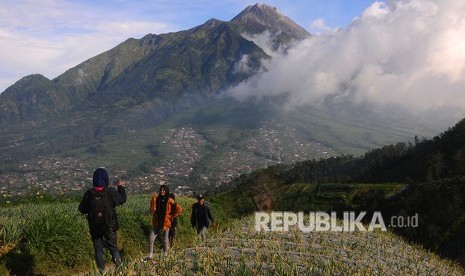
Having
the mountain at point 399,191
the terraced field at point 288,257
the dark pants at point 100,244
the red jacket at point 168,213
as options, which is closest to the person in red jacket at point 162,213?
the red jacket at point 168,213

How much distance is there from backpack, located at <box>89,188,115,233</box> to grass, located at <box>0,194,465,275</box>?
725mm

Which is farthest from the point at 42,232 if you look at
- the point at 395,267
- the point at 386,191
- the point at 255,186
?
the point at 386,191

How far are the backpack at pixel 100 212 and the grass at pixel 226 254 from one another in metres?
0.72

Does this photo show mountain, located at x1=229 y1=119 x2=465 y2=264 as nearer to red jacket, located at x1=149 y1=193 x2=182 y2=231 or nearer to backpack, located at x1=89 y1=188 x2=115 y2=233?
red jacket, located at x1=149 y1=193 x2=182 y2=231

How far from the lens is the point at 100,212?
9227 millimetres

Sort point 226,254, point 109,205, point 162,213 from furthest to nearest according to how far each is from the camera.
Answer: point 162,213 → point 109,205 → point 226,254

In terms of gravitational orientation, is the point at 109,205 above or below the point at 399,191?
above

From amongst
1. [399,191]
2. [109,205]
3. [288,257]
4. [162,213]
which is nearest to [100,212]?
[109,205]

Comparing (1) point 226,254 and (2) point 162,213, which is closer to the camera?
(1) point 226,254

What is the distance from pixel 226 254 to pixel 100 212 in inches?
106

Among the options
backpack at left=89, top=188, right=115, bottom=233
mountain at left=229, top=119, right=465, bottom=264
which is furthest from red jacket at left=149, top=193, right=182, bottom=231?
mountain at left=229, top=119, right=465, bottom=264

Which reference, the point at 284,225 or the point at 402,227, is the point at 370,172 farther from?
the point at 284,225

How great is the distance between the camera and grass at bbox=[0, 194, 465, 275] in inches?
281

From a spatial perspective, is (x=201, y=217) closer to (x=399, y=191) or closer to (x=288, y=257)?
(x=288, y=257)
